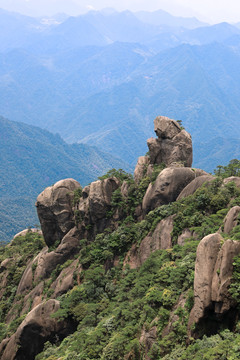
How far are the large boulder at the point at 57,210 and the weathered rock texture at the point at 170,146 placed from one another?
1139 cm

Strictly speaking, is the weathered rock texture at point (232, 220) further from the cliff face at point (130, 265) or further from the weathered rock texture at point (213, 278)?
the weathered rock texture at point (213, 278)

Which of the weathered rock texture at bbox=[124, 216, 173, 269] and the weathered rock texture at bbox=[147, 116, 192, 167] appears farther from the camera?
the weathered rock texture at bbox=[147, 116, 192, 167]

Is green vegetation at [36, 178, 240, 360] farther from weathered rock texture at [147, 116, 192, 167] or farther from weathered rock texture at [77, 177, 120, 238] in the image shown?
weathered rock texture at [147, 116, 192, 167]

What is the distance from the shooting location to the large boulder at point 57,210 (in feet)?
170

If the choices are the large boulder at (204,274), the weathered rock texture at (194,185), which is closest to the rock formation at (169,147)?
the weathered rock texture at (194,185)

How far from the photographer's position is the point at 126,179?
48844 mm

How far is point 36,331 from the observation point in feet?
122

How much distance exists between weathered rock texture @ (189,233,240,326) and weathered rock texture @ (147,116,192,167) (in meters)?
24.1

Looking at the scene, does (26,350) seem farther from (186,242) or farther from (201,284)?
(201,284)

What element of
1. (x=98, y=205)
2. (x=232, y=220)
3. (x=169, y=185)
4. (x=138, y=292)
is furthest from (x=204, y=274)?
(x=98, y=205)

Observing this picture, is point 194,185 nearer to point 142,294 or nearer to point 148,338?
point 142,294

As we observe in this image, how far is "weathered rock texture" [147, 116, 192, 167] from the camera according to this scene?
155 ft

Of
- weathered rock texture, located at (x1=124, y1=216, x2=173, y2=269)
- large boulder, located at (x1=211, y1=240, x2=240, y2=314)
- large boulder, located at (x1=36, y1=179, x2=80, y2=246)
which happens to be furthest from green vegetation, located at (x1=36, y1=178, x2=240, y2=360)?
large boulder, located at (x1=36, y1=179, x2=80, y2=246)

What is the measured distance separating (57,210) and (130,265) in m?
15.7
